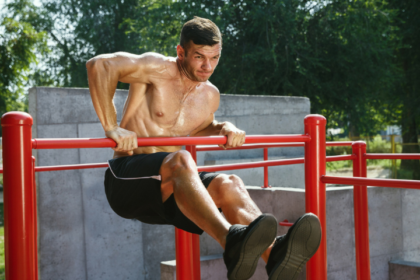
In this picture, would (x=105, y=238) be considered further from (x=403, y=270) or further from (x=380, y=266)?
(x=403, y=270)

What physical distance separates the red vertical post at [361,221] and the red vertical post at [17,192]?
2022mm

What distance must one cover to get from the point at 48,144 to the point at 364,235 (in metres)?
2.10

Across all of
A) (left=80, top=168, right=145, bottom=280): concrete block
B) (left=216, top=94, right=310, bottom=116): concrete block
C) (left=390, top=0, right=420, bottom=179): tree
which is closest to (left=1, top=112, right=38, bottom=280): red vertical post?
(left=80, top=168, right=145, bottom=280): concrete block

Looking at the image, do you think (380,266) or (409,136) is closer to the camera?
(380,266)

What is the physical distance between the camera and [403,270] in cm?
464

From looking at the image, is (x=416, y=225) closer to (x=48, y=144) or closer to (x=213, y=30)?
(x=213, y=30)

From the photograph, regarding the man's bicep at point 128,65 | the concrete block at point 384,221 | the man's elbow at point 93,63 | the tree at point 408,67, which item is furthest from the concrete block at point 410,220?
the tree at point 408,67

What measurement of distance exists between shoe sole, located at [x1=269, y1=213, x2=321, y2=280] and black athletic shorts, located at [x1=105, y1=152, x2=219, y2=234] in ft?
1.84

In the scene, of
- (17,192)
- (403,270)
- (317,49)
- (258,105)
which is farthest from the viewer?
(317,49)

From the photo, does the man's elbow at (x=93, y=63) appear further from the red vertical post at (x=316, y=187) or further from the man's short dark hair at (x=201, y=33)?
the red vertical post at (x=316, y=187)

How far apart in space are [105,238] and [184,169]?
12.2 feet

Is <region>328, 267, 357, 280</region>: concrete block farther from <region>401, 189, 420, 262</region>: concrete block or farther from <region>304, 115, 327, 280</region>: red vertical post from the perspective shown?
<region>304, 115, 327, 280</region>: red vertical post

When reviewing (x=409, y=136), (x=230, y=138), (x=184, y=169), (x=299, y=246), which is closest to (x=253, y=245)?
(x=299, y=246)

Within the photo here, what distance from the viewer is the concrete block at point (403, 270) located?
4496 mm
